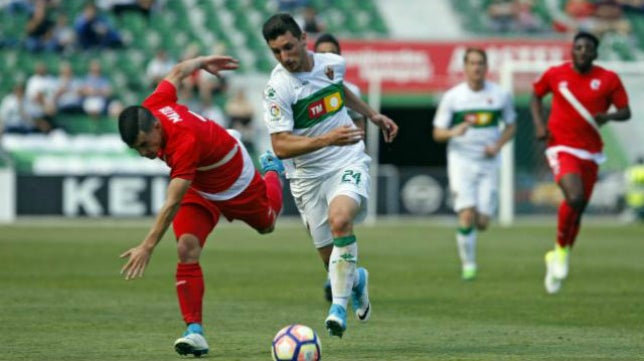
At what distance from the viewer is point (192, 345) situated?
8766 millimetres

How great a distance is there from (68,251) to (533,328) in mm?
10559

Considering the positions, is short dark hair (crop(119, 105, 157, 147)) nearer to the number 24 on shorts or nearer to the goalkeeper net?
the number 24 on shorts

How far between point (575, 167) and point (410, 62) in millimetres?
16335

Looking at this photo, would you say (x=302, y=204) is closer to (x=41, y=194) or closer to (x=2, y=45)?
(x=41, y=194)

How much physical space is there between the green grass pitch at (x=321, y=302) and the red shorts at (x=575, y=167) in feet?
3.79

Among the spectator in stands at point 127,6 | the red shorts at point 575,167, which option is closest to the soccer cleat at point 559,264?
the red shorts at point 575,167

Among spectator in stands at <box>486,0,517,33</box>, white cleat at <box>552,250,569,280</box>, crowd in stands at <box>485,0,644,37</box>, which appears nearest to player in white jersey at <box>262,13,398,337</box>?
white cleat at <box>552,250,569,280</box>

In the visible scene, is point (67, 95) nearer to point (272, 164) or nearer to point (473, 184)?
point (473, 184)

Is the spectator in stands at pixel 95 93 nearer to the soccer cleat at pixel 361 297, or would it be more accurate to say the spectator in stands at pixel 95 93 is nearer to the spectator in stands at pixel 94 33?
the spectator in stands at pixel 94 33

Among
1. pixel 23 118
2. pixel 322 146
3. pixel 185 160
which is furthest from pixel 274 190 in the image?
pixel 23 118

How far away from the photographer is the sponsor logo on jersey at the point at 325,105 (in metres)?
9.92

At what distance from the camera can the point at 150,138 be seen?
8562 mm

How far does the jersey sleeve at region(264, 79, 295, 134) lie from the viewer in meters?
9.70

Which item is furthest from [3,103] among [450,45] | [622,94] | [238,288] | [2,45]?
[622,94]
